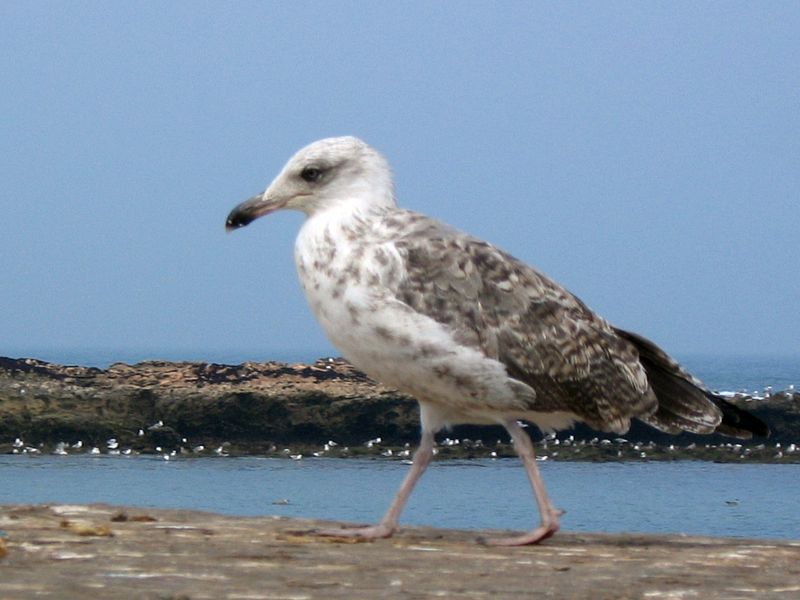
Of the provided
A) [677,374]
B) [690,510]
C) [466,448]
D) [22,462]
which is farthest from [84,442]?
[677,374]

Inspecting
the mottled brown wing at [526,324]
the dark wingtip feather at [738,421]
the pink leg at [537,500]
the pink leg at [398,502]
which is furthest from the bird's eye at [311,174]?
the dark wingtip feather at [738,421]

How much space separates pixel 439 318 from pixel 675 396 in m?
1.95

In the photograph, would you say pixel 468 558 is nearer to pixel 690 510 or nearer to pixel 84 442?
pixel 690 510

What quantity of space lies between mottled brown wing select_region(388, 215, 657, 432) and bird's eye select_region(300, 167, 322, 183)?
580 mm

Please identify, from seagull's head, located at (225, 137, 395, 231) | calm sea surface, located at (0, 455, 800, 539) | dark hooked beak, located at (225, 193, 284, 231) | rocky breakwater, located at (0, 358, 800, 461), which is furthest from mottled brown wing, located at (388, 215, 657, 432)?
rocky breakwater, located at (0, 358, 800, 461)

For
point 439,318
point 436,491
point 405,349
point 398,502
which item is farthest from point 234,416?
point 405,349

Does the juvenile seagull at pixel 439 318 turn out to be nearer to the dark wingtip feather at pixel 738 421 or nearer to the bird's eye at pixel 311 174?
the bird's eye at pixel 311 174

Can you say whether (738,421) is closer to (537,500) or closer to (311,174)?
(537,500)

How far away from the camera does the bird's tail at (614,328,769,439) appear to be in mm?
9172

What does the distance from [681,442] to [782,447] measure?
5233 millimetres

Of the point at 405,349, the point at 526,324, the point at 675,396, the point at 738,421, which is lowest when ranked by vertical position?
the point at 738,421

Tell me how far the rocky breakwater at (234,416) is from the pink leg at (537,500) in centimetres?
4962

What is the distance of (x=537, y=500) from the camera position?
852 cm

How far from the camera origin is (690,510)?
51.2 m
